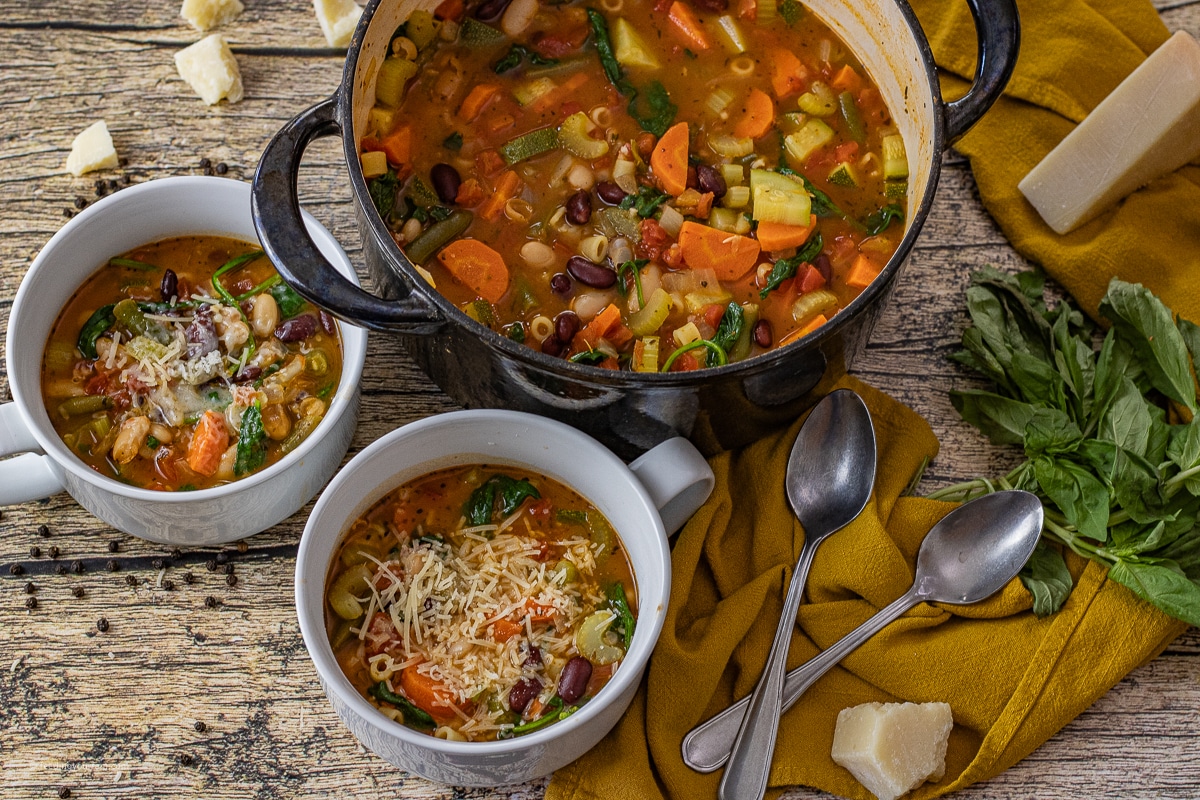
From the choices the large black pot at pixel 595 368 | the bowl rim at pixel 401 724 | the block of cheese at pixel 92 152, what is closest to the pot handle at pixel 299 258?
the large black pot at pixel 595 368

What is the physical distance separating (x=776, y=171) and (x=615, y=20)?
58 cm

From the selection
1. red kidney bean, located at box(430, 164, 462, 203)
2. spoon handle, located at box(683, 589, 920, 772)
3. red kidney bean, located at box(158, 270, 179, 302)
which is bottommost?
spoon handle, located at box(683, 589, 920, 772)

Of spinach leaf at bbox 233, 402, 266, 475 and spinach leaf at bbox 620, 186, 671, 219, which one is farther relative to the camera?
spinach leaf at bbox 620, 186, 671, 219

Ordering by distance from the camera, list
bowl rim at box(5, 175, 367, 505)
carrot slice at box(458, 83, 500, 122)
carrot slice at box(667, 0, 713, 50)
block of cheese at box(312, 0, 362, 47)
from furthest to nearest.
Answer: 1. block of cheese at box(312, 0, 362, 47)
2. carrot slice at box(667, 0, 713, 50)
3. carrot slice at box(458, 83, 500, 122)
4. bowl rim at box(5, 175, 367, 505)

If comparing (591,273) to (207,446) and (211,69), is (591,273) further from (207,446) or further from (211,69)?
(211,69)

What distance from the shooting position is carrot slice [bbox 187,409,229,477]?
2.55 meters

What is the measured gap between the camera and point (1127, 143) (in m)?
2.96

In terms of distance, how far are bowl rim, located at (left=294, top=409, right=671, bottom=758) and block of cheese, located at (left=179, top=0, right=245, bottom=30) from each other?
4.65 ft

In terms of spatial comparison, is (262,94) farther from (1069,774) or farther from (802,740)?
(1069,774)

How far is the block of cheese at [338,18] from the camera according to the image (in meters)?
A: 3.11

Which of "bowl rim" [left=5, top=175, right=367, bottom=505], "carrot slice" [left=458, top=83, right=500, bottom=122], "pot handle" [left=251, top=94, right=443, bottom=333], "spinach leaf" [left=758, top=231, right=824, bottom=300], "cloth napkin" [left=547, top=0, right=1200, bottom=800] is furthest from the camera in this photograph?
"carrot slice" [left=458, top=83, right=500, bottom=122]

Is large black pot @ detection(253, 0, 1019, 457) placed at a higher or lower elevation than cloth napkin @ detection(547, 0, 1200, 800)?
higher

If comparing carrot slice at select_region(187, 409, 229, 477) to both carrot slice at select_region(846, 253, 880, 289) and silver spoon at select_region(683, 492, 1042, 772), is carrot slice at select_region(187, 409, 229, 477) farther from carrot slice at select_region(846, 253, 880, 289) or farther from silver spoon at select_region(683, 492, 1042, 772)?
carrot slice at select_region(846, 253, 880, 289)

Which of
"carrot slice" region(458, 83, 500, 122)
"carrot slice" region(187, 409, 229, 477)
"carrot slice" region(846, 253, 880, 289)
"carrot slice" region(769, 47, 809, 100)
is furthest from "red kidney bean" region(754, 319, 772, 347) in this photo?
"carrot slice" region(187, 409, 229, 477)
